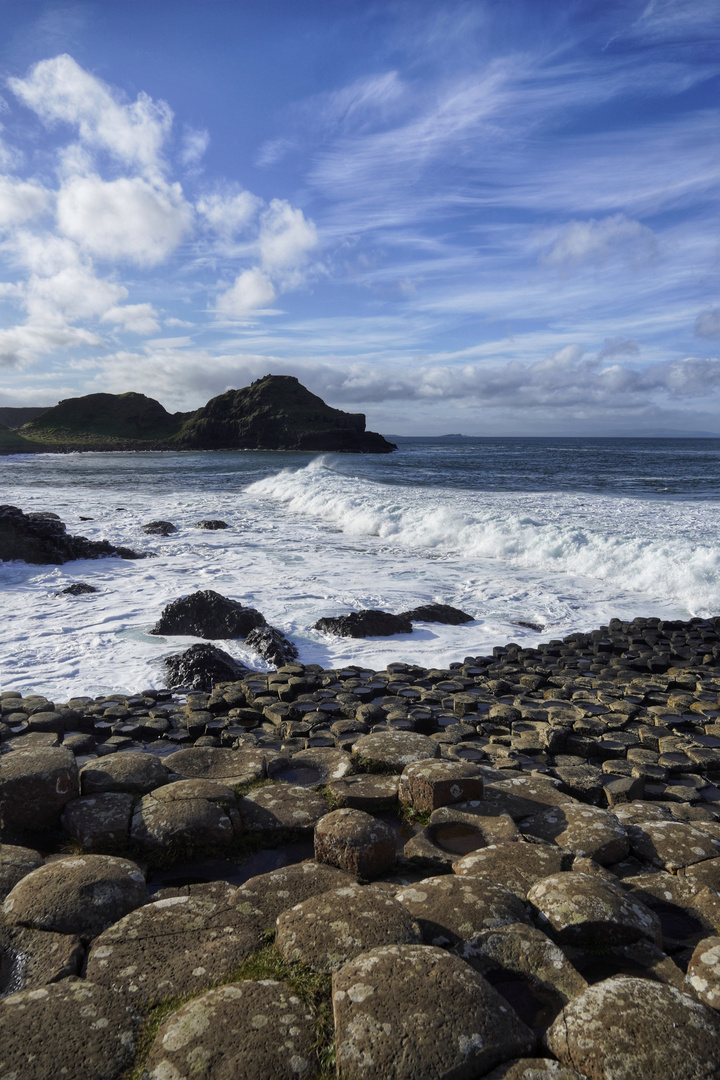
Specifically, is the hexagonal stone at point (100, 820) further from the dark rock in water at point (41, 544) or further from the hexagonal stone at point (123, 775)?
the dark rock in water at point (41, 544)

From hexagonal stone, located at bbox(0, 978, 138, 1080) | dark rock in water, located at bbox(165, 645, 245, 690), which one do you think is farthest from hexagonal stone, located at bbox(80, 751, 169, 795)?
dark rock in water, located at bbox(165, 645, 245, 690)

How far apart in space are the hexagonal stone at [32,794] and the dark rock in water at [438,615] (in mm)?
7519

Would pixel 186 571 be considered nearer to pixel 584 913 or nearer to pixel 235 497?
pixel 584 913

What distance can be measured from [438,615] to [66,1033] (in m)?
9.37

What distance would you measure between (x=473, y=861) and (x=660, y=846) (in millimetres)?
1292

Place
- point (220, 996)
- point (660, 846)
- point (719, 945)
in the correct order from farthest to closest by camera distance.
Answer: point (660, 846) < point (719, 945) < point (220, 996)

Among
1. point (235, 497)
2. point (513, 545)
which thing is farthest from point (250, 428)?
point (513, 545)

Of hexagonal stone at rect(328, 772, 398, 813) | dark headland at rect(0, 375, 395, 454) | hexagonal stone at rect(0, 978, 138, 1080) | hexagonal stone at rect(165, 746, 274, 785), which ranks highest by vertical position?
dark headland at rect(0, 375, 395, 454)

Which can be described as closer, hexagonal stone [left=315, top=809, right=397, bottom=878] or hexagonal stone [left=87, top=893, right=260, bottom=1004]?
hexagonal stone [left=87, top=893, right=260, bottom=1004]

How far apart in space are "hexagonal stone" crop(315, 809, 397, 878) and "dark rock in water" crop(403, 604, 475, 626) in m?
7.34

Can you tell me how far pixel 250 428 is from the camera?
135125 mm

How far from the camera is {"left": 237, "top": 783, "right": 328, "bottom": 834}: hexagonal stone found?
14.0ft

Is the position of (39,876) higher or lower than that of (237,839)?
higher

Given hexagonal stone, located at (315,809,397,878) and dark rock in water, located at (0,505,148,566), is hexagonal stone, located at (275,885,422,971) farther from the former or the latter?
dark rock in water, located at (0,505,148,566)
